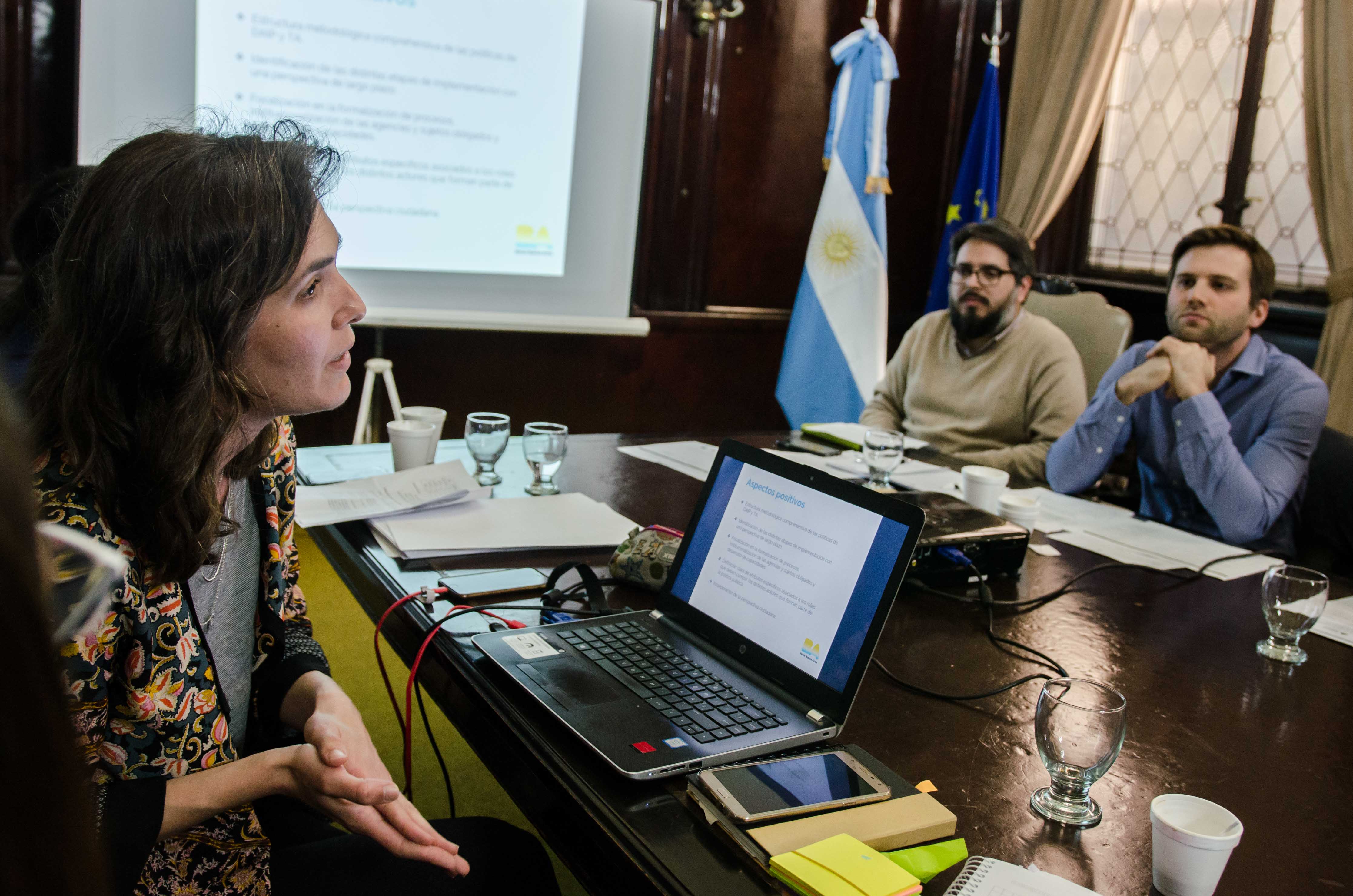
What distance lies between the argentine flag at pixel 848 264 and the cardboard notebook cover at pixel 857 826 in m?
3.44

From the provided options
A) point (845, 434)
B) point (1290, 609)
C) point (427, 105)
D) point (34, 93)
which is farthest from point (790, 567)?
point (34, 93)

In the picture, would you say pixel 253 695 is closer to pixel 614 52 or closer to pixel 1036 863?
pixel 1036 863

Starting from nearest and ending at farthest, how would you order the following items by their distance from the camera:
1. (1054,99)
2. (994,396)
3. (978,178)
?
(994,396)
(1054,99)
(978,178)

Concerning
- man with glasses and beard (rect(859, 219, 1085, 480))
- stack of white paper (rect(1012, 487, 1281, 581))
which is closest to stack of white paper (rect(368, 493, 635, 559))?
stack of white paper (rect(1012, 487, 1281, 581))

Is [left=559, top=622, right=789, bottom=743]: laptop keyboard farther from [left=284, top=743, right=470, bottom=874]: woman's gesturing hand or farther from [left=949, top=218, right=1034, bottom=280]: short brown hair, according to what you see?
[left=949, top=218, right=1034, bottom=280]: short brown hair

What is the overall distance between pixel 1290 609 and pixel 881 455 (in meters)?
0.75

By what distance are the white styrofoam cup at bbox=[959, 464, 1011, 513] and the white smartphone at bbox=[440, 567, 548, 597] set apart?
0.83m

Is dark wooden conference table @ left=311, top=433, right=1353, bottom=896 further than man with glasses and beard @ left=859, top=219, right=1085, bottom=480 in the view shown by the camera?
No

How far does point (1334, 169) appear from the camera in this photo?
3.34 meters

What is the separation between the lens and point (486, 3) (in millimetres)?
3352

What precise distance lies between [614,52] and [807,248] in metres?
1.19

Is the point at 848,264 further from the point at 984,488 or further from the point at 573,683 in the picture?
the point at 573,683

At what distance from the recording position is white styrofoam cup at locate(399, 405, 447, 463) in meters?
1.82

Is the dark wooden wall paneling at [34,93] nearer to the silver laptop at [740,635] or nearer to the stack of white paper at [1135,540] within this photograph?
the silver laptop at [740,635]
